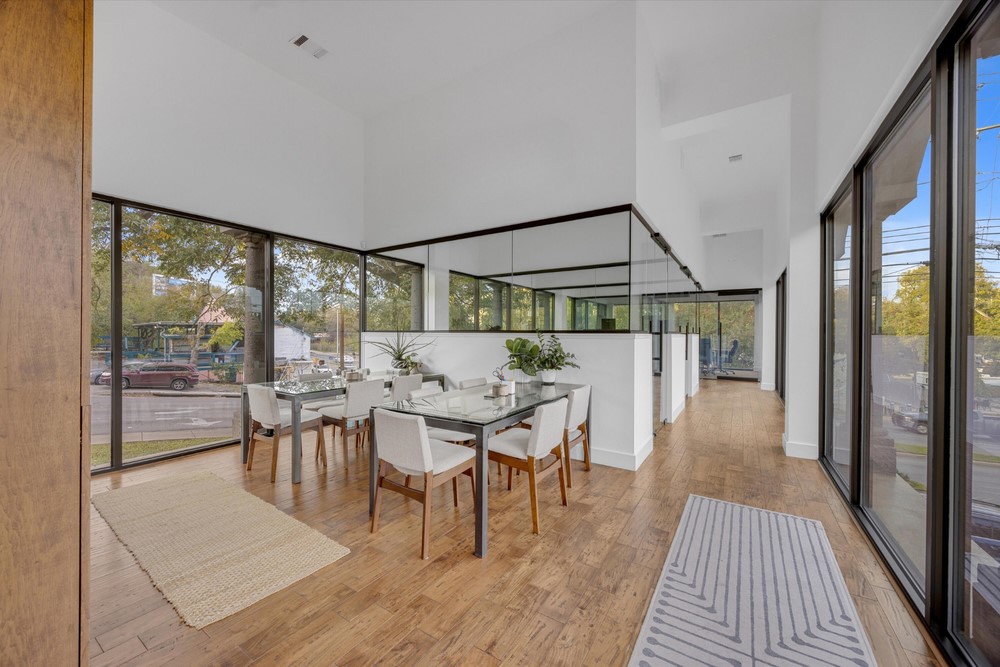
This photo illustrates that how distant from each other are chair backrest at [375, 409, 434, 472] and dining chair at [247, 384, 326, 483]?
1.37 meters

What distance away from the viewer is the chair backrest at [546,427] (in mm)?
2402

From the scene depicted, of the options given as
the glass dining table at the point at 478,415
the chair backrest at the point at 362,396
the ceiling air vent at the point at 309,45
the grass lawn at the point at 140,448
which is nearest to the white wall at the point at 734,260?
the glass dining table at the point at 478,415

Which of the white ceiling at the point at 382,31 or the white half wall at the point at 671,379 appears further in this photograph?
the white half wall at the point at 671,379

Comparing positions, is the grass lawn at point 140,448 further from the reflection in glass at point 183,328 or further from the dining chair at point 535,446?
the dining chair at point 535,446

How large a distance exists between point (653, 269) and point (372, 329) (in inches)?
148

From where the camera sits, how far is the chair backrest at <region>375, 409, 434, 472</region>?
213 cm

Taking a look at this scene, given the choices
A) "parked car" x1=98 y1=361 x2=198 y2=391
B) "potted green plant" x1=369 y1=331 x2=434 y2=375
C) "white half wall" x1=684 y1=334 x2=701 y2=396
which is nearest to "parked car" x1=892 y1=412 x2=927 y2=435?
"potted green plant" x1=369 y1=331 x2=434 y2=375

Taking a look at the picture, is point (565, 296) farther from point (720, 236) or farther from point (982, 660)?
point (720, 236)

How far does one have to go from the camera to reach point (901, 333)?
2027 millimetres

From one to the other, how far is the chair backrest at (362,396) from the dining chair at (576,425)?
4.76 feet

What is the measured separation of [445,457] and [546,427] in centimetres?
65

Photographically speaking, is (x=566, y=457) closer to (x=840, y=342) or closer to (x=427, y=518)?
(x=427, y=518)

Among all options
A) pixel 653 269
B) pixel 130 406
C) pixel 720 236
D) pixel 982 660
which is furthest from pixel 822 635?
pixel 720 236

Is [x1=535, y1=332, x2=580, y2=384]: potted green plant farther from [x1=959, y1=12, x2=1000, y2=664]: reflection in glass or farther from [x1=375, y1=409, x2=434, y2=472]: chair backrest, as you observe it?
[x1=959, y1=12, x2=1000, y2=664]: reflection in glass
